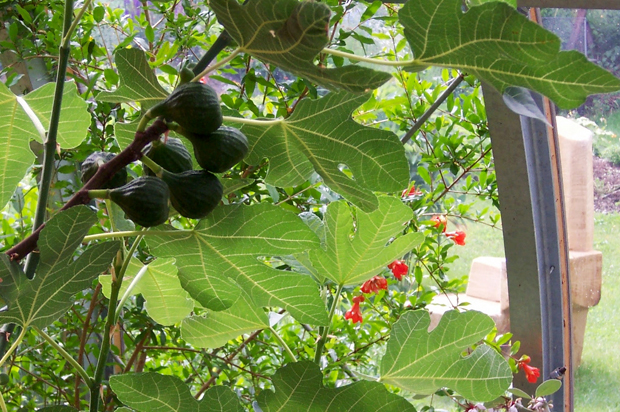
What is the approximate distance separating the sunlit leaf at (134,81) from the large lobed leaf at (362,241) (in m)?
0.18

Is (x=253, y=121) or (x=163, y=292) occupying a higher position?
(x=253, y=121)

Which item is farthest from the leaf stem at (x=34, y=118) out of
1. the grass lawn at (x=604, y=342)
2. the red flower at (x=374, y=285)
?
the grass lawn at (x=604, y=342)

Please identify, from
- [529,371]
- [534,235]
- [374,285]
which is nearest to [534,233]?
[534,235]

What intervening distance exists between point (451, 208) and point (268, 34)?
1.17 metres

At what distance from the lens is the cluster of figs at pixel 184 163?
0.93ft

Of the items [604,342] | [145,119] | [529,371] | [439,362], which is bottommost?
[604,342]

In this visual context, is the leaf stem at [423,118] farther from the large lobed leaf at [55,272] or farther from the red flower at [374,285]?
the large lobed leaf at [55,272]

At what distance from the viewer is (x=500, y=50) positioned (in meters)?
0.26

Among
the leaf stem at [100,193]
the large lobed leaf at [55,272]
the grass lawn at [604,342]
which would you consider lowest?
the grass lawn at [604,342]

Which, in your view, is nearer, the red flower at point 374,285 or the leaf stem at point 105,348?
the leaf stem at point 105,348

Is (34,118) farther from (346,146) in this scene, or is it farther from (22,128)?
(346,146)

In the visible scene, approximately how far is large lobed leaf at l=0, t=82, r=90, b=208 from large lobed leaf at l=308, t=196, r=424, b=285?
22 cm

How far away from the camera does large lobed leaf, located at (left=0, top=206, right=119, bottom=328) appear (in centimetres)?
32

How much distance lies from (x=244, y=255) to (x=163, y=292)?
6.3 inches
